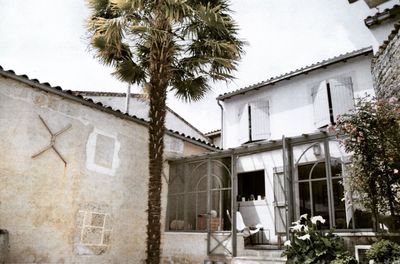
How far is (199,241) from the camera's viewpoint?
952cm

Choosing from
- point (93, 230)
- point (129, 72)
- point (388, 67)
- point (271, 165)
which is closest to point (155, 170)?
point (93, 230)

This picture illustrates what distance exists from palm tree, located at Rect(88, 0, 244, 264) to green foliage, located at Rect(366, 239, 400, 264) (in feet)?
12.9

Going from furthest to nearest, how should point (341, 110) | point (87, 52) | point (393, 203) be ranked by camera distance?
point (341, 110) < point (87, 52) < point (393, 203)

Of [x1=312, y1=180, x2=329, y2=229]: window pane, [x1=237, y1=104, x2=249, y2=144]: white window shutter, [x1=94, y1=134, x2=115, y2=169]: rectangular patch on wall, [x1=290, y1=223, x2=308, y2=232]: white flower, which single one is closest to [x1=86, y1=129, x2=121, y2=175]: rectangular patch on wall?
[x1=94, y1=134, x2=115, y2=169]: rectangular patch on wall

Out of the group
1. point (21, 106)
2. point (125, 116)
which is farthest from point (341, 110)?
point (21, 106)

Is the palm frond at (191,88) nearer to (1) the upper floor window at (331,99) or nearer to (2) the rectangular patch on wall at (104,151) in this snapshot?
(2) the rectangular patch on wall at (104,151)

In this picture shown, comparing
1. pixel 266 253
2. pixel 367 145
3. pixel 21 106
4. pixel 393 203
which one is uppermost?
pixel 21 106

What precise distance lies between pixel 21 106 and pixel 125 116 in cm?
293

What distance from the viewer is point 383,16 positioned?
9.65 m

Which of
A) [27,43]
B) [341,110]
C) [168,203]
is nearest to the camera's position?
[27,43]

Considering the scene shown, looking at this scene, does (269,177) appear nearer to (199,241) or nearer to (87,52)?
(199,241)

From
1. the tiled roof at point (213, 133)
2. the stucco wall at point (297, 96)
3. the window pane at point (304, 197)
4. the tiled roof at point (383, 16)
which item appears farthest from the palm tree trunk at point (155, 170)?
the tiled roof at point (213, 133)

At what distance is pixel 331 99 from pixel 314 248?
6824 millimetres

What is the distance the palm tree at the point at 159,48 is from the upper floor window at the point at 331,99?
16.8 feet
